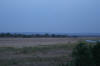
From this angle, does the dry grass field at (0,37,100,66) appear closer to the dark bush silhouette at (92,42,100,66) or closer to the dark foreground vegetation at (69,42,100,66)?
the dark foreground vegetation at (69,42,100,66)

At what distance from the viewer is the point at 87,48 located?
15742mm

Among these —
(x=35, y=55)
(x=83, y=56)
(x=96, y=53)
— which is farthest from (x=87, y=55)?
(x=35, y=55)

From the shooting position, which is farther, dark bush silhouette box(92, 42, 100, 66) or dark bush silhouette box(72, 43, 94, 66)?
dark bush silhouette box(92, 42, 100, 66)

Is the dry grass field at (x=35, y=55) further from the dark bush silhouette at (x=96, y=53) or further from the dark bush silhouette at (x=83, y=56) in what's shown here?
the dark bush silhouette at (x=96, y=53)

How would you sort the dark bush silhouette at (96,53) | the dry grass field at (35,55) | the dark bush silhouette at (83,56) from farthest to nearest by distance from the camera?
the dry grass field at (35,55) → the dark bush silhouette at (96,53) → the dark bush silhouette at (83,56)

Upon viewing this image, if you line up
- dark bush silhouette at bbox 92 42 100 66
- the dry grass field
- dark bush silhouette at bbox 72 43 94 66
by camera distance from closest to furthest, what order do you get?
dark bush silhouette at bbox 72 43 94 66, dark bush silhouette at bbox 92 42 100 66, the dry grass field

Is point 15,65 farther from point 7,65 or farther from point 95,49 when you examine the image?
point 95,49

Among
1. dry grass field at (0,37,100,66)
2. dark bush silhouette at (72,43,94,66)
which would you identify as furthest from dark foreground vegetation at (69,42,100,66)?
dry grass field at (0,37,100,66)

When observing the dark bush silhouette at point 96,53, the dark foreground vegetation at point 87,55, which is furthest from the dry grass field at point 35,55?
the dark bush silhouette at point 96,53

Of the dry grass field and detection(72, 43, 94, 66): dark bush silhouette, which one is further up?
detection(72, 43, 94, 66): dark bush silhouette

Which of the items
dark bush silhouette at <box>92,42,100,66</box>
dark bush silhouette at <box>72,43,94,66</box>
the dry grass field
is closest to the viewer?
dark bush silhouette at <box>72,43,94,66</box>

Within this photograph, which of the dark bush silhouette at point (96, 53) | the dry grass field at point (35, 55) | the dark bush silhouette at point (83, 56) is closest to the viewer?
the dark bush silhouette at point (83, 56)

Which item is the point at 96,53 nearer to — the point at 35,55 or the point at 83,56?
the point at 83,56

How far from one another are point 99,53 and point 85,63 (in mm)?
1476
